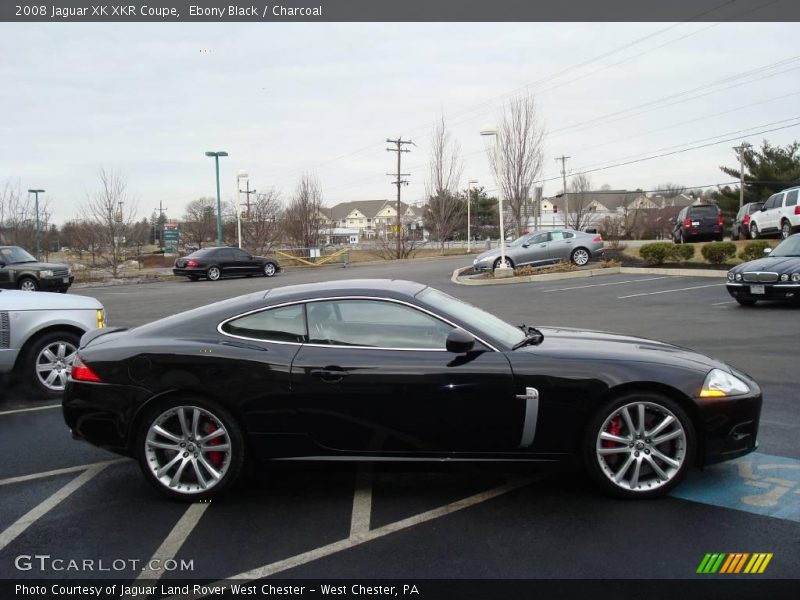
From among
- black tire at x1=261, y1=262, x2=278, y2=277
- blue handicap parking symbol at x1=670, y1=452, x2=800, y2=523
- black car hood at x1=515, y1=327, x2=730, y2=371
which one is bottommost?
blue handicap parking symbol at x1=670, y1=452, x2=800, y2=523

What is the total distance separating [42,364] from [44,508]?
333 centimetres

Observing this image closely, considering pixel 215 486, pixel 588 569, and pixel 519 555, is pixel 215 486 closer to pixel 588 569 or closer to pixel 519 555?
pixel 519 555

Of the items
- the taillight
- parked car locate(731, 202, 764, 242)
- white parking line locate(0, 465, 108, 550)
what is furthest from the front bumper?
parked car locate(731, 202, 764, 242)

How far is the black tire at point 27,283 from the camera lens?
20312mm

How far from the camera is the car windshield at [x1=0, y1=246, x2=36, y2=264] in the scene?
2086 centimetres

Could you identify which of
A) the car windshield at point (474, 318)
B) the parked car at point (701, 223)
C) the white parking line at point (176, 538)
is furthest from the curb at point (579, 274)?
the white parking line at point (176, 538)

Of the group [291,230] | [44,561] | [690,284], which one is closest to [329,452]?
[44,561]

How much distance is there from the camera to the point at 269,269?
3175cm

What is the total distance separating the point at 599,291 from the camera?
17828 mm

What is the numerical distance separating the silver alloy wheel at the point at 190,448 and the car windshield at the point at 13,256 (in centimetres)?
1999

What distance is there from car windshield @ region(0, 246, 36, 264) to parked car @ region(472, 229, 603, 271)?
15567 mm

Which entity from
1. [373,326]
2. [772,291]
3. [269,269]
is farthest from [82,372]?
[269,269]

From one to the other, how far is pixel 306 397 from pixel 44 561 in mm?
1604

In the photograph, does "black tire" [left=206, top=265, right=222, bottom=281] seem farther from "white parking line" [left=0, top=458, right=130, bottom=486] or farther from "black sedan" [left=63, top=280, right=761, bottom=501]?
"black sedan" [left=63, top=280, right=761, bottom=501]
